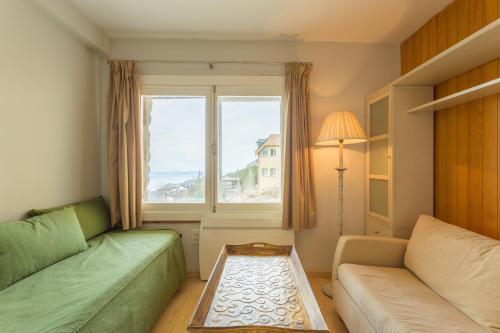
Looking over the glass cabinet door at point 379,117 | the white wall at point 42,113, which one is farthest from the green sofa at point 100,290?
the glass cabinet door at point 379,117

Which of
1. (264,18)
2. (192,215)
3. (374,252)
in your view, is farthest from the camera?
(192,215)

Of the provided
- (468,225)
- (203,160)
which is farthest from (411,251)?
(203,160)

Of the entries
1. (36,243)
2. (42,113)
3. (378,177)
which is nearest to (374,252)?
(378,177)

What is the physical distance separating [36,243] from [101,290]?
2.00 ft

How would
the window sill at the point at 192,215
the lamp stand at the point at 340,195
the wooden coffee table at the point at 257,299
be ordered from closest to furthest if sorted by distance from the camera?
the wooden coffee table at the point at 257,299 → the lamp stand at the point at 340,195 → the window sill at the point at 192,215

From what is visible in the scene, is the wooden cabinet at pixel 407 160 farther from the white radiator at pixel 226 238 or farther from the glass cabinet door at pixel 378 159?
the white radiator at pixel 226 238

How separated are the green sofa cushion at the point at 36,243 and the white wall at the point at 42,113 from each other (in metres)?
0.25

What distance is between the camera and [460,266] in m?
1.42

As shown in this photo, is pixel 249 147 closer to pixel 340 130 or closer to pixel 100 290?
pixel 340 130

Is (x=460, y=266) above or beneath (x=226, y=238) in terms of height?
above

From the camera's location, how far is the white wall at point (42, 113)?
1.72 meters

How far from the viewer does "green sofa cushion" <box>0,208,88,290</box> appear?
1401 mm

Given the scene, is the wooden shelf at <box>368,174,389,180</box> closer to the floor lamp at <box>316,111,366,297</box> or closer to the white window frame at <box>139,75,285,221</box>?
the floor lamp at <box>316,111,366,297</box>

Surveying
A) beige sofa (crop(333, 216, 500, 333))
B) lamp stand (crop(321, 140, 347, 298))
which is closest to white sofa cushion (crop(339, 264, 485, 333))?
beige sofa (crop(333, 216, 500, 333))
